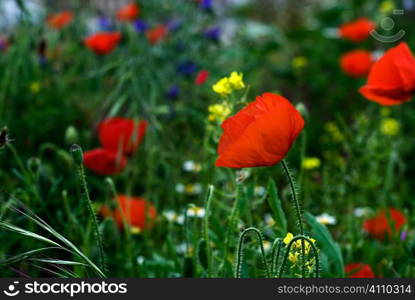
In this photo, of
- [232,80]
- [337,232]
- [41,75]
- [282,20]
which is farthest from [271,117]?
[282,20]

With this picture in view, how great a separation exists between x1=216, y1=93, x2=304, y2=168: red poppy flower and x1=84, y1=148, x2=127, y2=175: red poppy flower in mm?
705

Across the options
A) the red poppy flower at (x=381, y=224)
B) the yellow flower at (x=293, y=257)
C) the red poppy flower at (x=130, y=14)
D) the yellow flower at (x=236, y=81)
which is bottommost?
the yellow flower at (x=293, y=257)

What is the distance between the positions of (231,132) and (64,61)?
205cm

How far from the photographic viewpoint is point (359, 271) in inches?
55.1

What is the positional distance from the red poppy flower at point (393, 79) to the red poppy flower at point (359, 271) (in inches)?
12.9

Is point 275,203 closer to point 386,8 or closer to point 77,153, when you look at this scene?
point 77,153

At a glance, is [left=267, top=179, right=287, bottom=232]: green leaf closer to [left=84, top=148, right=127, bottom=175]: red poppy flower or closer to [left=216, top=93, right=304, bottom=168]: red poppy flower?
[left=216, top=93, right=304, bottom=168]: red poppy flower

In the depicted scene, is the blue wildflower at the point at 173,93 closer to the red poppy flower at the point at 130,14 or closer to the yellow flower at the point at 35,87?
the yellow flower at the point at 35,87

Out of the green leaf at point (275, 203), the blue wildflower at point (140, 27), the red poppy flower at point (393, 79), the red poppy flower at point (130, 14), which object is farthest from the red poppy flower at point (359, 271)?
the red poppy flower at point (130, 14)

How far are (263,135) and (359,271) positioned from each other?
0.53 metres

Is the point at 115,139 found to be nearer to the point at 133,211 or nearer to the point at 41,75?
the point at 133,211

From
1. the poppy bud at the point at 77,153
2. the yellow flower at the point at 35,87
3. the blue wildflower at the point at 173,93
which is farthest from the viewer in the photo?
the blue wildflower at the point at 173,93

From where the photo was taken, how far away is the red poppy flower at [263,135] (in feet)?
3.27

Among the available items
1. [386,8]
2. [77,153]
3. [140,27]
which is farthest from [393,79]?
[386,8]
